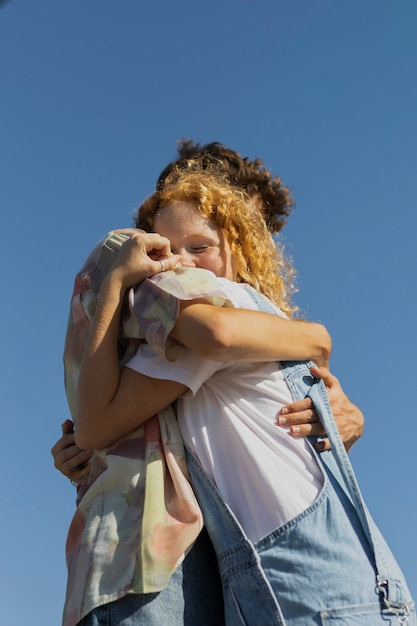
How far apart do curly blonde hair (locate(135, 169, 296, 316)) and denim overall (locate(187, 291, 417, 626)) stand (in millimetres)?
1173

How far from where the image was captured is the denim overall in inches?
101

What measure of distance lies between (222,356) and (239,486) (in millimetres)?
439

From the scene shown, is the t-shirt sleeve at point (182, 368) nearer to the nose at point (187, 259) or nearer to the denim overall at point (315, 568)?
the denim overall at point (315, 568)

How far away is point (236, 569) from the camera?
268 centimetres

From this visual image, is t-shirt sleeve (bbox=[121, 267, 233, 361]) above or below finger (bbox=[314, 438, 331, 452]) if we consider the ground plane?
above

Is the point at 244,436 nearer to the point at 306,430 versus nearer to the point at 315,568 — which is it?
the point at 306,430

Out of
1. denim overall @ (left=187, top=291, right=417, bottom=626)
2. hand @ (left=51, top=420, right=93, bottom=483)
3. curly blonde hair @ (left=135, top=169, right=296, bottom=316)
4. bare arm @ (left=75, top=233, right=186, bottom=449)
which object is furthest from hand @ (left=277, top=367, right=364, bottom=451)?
hand @ (left=51, top=420, right=93, bottom=483)

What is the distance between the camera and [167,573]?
2.65 m

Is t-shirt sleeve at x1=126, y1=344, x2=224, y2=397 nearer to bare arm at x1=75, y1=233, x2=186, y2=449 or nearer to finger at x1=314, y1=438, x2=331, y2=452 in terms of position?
bare arm at x1=75, y1=233, x2=186, y2=449

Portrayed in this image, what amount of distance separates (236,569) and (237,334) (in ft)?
2.51

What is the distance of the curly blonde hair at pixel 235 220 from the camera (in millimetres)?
3641

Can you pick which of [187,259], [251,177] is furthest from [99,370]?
[251,177]

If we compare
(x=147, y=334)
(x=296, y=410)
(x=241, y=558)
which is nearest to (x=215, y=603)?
(x=241, y=558)

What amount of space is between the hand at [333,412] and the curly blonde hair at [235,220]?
0.58 meters
